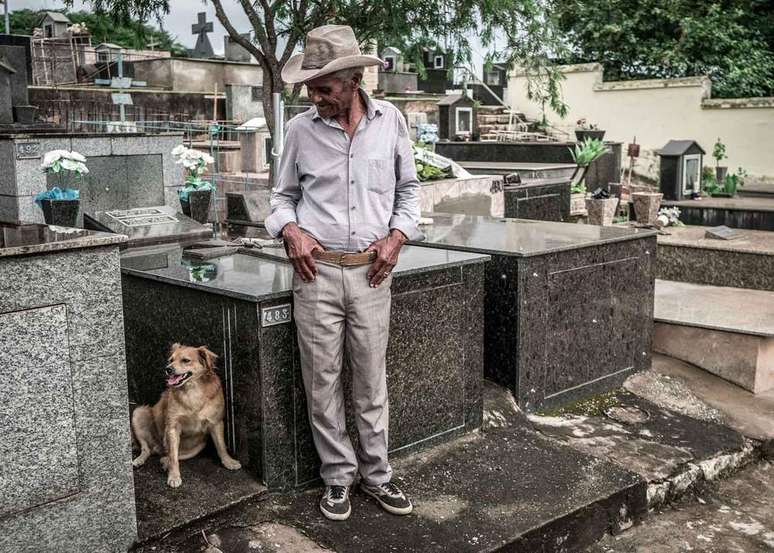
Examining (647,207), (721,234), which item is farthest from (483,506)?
(647,207)

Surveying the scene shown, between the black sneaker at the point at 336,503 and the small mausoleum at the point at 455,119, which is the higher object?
the small mausoleum at the point at 455,119

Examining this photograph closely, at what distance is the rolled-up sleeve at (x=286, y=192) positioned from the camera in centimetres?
375

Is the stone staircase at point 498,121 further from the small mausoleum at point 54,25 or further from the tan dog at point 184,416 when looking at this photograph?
the tan dog at point 184,416

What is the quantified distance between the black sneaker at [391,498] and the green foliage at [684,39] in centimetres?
1829

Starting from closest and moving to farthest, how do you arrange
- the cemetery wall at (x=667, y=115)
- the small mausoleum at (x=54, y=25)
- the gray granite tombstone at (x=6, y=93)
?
the gray granite tombstone at (x=6, y=93) < the cemetery wall at (x=667, y=115) < the small mausoleum at (x=54, y=25)

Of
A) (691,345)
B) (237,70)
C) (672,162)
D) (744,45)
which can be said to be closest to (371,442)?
(691,345)

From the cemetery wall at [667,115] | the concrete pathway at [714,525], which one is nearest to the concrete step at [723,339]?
the concrete pathway at [714,525]

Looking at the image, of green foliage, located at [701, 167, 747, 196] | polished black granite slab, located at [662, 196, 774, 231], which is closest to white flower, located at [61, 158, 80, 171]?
polished black granite slab, located at [662, 196, 774, 231]

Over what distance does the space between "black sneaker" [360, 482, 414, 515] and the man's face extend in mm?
1636

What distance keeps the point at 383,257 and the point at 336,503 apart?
3.52 ft

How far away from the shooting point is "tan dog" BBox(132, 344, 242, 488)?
151 inches

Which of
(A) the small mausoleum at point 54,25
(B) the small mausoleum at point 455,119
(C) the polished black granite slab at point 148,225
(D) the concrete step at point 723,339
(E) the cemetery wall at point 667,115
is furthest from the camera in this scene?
(A) the small mausoleum at point 54,25

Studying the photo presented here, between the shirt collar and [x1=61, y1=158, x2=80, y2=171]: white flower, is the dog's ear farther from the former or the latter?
[x1=61, y1=158, x2=80, y2=171]: white flower

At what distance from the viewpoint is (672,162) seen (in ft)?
43.8
